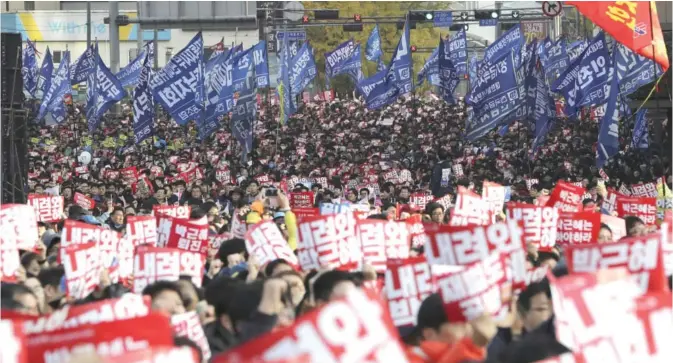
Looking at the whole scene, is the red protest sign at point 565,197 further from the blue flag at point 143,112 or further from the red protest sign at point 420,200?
the blue flag at point 143,112

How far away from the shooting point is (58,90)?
42.6 meters

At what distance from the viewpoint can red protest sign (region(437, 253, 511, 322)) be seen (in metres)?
6.65

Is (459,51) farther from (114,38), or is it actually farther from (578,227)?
(578,227)

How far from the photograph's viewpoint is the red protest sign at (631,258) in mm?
6832

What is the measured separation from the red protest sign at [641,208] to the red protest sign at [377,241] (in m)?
4.73

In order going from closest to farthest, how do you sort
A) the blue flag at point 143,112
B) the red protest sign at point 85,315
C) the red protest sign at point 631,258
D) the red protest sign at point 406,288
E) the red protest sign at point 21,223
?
the red protest sign at point 85,315, the red protest sign at point 631,258, the red protest sign at point 406,288, the red protest sign at point 21,223, the blue flag at point 143,112

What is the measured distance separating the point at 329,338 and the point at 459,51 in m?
40.3

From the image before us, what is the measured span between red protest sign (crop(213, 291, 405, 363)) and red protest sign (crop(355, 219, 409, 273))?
558 centimetres

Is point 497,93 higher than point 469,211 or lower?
higher

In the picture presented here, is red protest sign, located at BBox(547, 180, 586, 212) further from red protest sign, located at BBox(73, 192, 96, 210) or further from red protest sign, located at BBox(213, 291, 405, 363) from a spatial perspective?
red protest sign, located at BBox(213, 291, 405, 363)

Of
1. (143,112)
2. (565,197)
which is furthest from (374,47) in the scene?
(565,197)

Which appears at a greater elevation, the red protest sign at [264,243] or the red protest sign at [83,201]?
the red protest sign at [83,201]

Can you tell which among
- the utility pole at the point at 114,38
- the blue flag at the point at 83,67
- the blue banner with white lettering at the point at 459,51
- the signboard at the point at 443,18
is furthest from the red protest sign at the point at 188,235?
the signboard at the point at 443,18

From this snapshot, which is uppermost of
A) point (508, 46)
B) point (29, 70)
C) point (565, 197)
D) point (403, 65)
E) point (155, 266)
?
point (29, 70)
